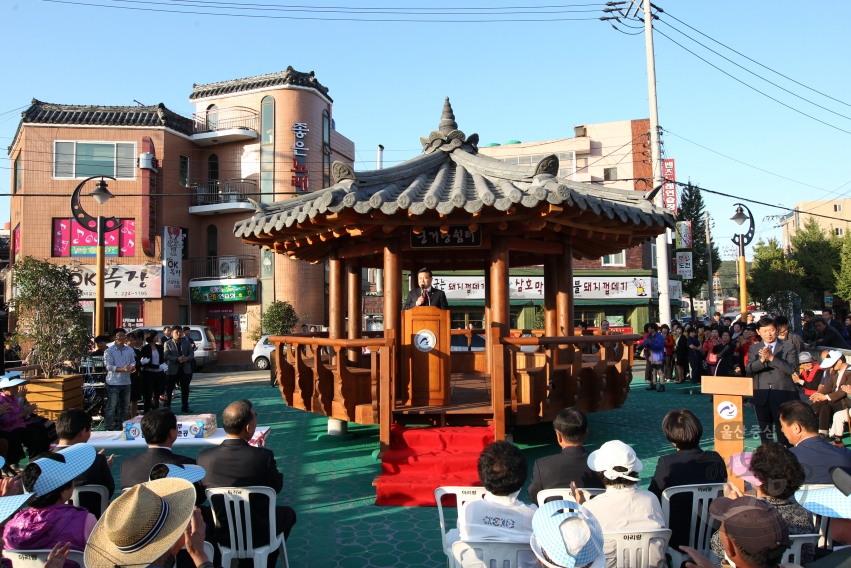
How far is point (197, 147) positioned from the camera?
1103 inches

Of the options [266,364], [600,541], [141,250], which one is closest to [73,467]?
[600,541]

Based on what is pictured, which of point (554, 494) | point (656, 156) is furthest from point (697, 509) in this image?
point (656, 156)

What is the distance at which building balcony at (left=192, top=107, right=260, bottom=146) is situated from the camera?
2691 centimetres

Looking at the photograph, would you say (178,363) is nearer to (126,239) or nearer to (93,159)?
(126,239)

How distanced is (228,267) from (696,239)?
26455mm

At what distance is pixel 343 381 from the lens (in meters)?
7.25

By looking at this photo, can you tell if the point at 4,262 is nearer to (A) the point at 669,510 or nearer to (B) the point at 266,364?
(B) the point at 266,364

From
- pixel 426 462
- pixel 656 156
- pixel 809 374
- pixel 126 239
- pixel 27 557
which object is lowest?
pixel 426 462

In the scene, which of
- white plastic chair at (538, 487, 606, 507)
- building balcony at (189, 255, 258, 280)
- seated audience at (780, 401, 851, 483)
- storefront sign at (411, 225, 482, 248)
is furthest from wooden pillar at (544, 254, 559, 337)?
building balcony at (189, 255, 258, 280)

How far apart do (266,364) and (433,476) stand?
A: 17.4m

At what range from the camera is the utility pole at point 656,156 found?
17.8 meters

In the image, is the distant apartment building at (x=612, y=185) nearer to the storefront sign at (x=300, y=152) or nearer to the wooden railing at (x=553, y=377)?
the storefront sign at (x=300, y=152)

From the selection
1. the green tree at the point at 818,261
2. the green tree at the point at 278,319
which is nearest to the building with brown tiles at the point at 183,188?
the green tree at the point at 278,319

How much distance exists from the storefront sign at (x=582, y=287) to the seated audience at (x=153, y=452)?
2312cm
